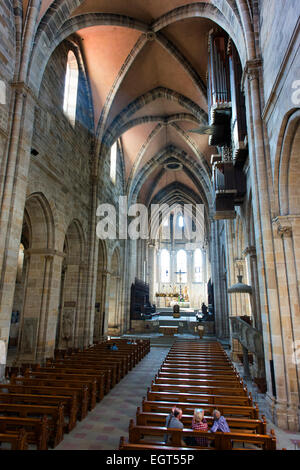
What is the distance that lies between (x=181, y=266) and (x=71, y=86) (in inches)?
1266

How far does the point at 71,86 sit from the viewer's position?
15.3 metres

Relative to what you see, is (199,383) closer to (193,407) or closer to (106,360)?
(193,407)

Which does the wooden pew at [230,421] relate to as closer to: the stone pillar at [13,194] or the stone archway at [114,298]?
the stone pillar at [13,194]

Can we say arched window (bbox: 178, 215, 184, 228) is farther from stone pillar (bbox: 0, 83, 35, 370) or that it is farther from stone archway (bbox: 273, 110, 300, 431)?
stone archway (bbox: 273, 110, 300, 431)

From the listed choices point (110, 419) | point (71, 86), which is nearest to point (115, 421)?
point (110, 419)

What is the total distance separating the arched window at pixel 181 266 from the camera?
42656 millimetres

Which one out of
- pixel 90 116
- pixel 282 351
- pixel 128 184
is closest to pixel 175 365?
pixel 282 351

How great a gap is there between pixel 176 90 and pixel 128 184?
28.2ft

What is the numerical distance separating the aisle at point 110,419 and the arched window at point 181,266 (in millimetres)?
32184

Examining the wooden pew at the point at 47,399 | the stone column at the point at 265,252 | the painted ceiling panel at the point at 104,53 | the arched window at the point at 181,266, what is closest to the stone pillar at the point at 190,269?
the arched window at the point at 181,266

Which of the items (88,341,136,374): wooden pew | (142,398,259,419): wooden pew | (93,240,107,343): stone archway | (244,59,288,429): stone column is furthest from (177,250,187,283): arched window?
(142,398,259,419): wooden pew

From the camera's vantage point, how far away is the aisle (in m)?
5.25

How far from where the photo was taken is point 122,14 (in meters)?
14.1
